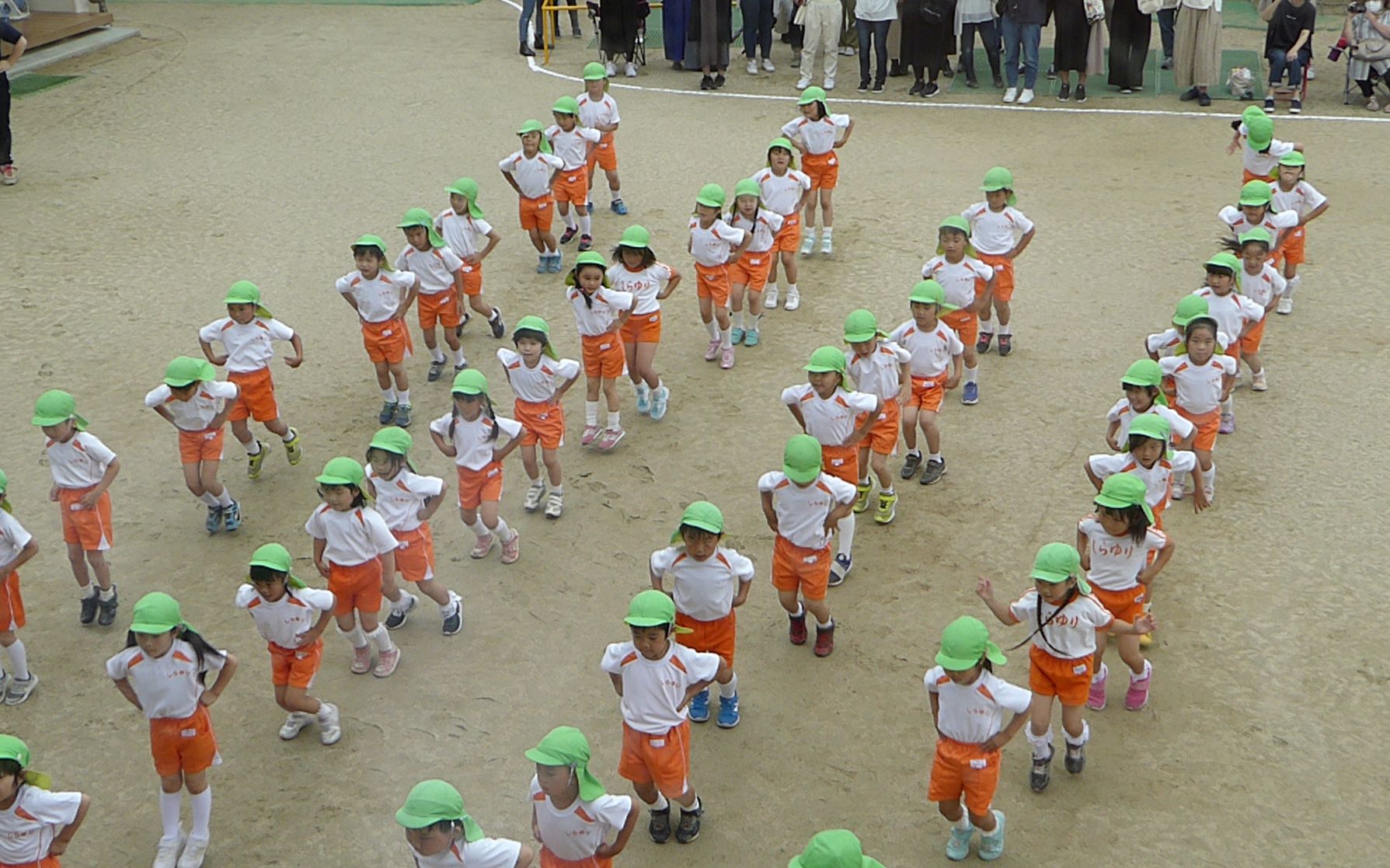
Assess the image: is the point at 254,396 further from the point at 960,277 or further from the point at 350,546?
the point at 960,277

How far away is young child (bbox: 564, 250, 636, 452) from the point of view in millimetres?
10477

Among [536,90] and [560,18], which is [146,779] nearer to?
[536,90]

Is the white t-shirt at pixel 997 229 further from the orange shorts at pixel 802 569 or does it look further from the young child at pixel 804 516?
the orange shorts at pixel 802 569

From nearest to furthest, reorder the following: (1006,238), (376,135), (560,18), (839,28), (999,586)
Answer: (999,586) < (1006,238) < (376,135) < (839,28) < (560,18)

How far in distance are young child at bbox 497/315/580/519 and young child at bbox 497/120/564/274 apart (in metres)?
4.28

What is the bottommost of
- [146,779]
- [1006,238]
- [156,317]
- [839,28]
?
[146,779]

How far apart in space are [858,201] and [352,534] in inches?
372

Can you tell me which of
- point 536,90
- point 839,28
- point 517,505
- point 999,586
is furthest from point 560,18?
point 999,586

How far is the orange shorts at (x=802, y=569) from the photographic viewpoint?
26.3ft

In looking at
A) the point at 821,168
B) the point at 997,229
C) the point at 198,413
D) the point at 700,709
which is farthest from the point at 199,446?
the point at 821,168

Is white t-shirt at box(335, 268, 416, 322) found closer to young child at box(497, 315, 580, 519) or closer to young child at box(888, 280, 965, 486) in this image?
young child at box(497, 315, 580, 519)

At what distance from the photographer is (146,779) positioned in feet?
24.5

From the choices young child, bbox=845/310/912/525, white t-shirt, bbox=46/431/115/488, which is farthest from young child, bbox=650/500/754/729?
white t-shirt, bbox=46/431/115/488

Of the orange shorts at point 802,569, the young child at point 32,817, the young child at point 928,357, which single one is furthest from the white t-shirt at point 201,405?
the young child at point 928,357
